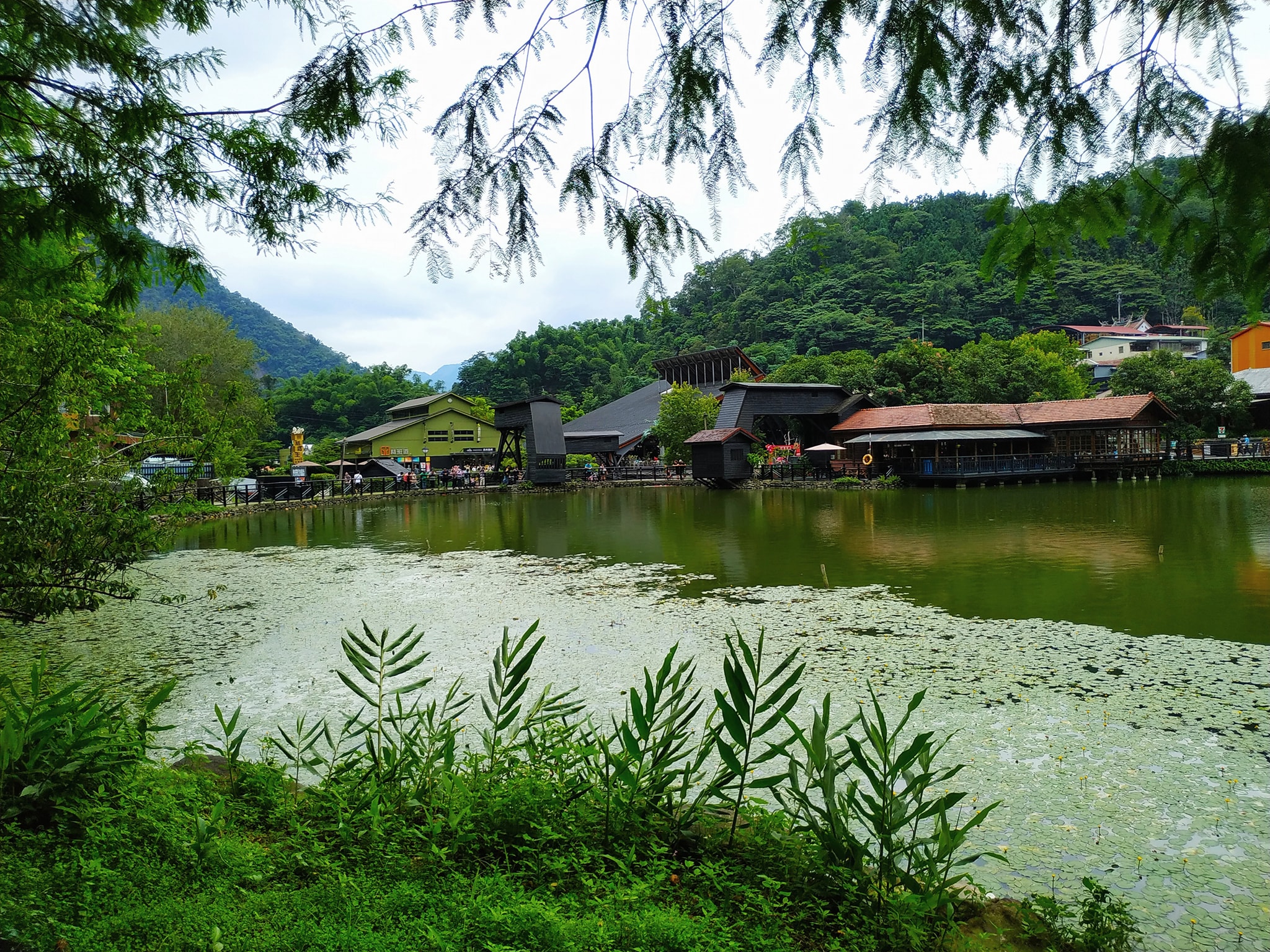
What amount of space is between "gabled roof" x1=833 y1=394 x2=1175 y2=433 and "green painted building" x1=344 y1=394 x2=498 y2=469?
19.4 meters

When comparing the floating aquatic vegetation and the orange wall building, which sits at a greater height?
the orange wall building

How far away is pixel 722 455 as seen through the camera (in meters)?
28.6

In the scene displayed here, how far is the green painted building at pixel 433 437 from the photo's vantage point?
3822 cm

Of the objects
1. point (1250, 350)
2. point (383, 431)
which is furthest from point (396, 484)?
point (1250, 350)

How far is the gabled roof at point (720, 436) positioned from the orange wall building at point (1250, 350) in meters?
22.0

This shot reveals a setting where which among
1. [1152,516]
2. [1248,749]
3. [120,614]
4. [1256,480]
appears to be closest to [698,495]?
[1152,516]

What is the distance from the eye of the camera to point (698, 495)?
26031 mm

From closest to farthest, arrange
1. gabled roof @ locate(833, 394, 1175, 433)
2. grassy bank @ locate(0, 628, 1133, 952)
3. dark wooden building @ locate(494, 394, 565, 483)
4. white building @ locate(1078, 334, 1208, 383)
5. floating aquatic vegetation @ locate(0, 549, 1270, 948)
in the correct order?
grassy bank @ locate(0, 628, 1133, 952) < floating aquatic vegetation @ locate(0, 549, 1270, 948) < gabled roof @ locate(833, 394, 1175, 433) < dark wooden building @ locate(494, 394, 565, 483) < white building @ locate(1078, 334, 1208, 383)

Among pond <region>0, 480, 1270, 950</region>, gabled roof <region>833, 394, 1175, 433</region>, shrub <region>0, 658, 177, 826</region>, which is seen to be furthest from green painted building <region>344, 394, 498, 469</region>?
shrub <region>0, 658, 177, 826</region>

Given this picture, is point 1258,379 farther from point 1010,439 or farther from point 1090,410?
point 1010,439

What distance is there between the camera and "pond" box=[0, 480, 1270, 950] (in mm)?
3164

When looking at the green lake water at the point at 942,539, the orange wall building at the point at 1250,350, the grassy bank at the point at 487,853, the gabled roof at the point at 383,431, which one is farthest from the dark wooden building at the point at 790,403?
the grassy bank at the point at 487,853

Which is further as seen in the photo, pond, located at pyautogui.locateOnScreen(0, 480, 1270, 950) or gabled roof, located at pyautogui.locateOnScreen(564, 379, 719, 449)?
→ gabled roof, located at pyautogui.locateOnScreen(564, 379, 719, 449)

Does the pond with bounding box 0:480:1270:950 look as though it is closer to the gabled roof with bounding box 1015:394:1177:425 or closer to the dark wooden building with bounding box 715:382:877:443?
the gabled roof with bounding box 1015:394:1177:425
